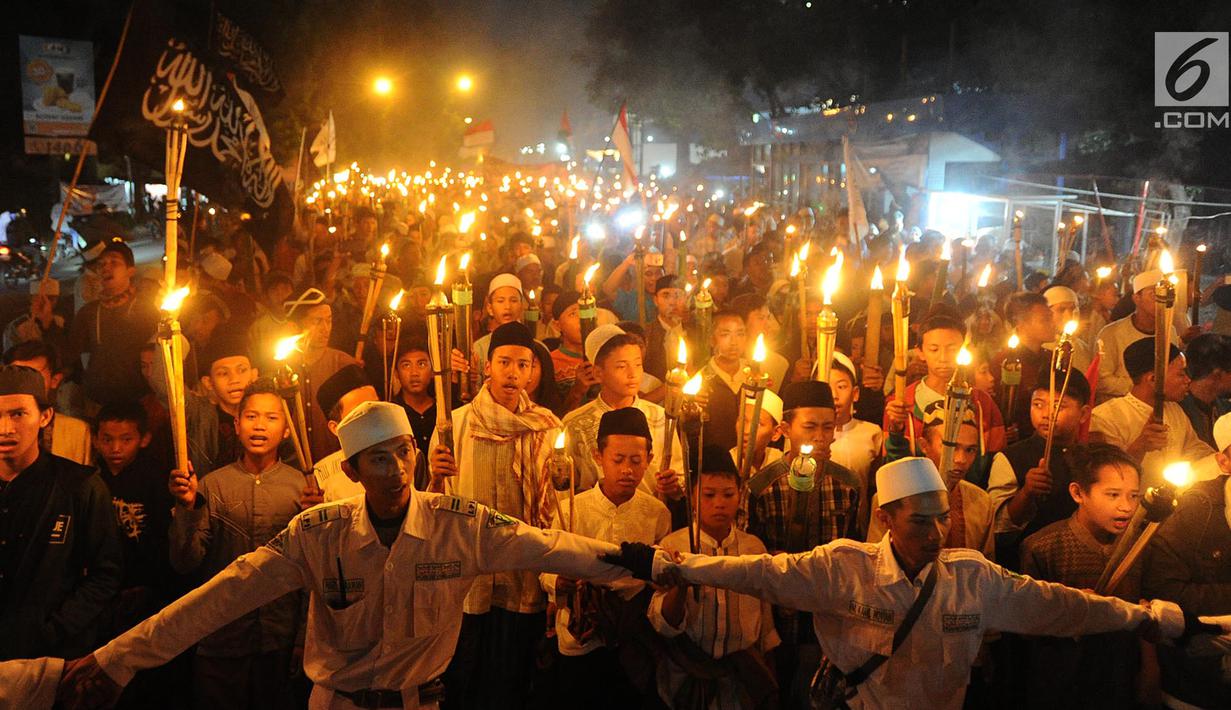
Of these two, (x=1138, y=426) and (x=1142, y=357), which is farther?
(x=1142, y=357)

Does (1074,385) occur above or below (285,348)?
below

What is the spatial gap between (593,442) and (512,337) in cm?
74

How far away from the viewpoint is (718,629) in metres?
4.21

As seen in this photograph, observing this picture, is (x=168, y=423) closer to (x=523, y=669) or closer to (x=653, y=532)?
(x=523, y=669)

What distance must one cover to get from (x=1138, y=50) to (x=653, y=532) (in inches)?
780

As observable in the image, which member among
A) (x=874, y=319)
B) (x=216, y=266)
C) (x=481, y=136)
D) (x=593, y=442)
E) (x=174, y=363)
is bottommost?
(x=593, y=442)

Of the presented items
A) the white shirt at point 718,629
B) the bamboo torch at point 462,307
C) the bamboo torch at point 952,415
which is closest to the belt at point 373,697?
the white shirt at point 718,629

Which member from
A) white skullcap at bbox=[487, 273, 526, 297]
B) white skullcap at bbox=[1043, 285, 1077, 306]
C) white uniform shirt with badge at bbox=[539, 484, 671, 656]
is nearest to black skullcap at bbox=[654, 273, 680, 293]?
white skullcap at bbox=[487, 273, 526, 297]

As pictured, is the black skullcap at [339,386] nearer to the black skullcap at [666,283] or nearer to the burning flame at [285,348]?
the burning flame at [285,348]

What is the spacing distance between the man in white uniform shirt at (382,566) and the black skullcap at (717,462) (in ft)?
2.84

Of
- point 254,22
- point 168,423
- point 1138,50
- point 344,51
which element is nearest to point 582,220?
point 254,22

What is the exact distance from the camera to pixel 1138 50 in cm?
2028

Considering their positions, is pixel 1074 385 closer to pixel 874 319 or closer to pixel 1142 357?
pixel 1142 357

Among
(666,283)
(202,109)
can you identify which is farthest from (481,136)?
(666,283)
